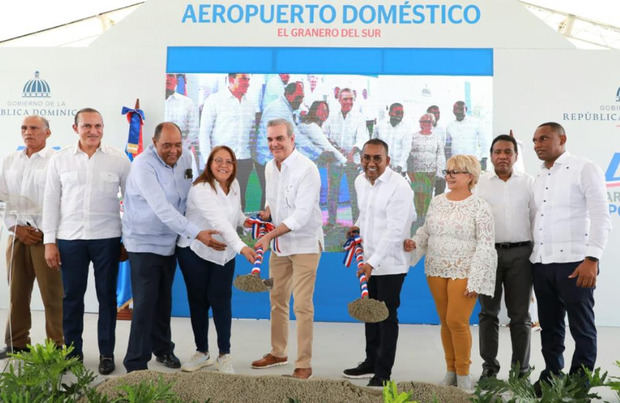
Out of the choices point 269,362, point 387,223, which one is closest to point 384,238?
point 387,223

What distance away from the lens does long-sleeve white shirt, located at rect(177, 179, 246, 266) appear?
377 centimetres

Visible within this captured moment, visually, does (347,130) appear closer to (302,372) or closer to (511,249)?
(511,249)

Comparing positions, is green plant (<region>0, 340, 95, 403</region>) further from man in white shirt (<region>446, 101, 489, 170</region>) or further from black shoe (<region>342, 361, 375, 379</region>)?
man in white shirt (<region>446, 101, 489, 170</region>)

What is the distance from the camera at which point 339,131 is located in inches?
234

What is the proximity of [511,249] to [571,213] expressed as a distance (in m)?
0.40

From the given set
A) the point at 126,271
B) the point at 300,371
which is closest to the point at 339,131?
the point at 126,271

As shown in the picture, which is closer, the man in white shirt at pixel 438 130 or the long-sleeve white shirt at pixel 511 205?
the long-sleeve white shirt at pixel 511 205

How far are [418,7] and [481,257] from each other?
10.5 feet

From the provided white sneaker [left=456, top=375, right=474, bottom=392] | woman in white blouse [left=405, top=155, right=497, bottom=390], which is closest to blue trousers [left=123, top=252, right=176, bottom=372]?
woman in white blouse [left=405, top=155, right=497, bottom=390]

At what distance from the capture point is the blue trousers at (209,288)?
12.6 ft

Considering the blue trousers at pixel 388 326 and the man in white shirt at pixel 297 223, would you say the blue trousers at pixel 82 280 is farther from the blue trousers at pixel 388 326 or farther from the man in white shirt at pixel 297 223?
the blue trousers at pixel 388 326

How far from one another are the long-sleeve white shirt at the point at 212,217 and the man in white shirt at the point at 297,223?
21 cm

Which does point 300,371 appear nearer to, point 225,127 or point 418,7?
point 225,127

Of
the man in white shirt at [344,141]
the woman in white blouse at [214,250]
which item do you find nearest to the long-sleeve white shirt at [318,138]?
the man in white shirt at [344,141]
